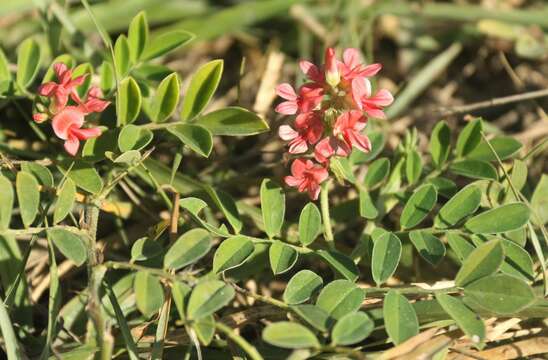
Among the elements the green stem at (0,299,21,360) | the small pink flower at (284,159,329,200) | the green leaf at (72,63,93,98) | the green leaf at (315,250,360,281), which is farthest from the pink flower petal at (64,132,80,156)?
the green leaf at (315,250,360,281)

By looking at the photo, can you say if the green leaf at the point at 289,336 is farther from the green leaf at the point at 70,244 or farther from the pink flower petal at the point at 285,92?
the pink flower petal at the point at 285,92

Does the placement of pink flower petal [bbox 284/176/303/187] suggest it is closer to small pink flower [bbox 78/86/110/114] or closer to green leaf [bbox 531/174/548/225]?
small pink flower [bbox 78/86/110/114]

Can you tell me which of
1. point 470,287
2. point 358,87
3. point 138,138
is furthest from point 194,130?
point 470,287

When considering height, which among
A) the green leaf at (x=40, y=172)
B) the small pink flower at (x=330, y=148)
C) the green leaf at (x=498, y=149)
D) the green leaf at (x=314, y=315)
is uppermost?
the small pink flower at (x=330, y=148)

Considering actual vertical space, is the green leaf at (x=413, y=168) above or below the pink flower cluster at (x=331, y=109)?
below

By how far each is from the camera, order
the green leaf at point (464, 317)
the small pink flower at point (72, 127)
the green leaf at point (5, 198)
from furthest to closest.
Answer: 1. the small pink flower at point (72, 127)
2. the green leaf at point (5, 198)
3. the green leaf at point (464, 317)

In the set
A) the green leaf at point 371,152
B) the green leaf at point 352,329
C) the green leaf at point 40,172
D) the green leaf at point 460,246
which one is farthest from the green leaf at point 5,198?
the green leaf at point 460,246

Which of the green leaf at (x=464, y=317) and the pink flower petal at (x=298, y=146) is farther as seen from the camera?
the pink flower petal at (x=298, y=146)
